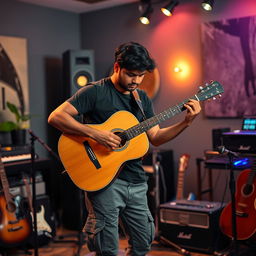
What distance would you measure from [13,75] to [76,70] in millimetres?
639

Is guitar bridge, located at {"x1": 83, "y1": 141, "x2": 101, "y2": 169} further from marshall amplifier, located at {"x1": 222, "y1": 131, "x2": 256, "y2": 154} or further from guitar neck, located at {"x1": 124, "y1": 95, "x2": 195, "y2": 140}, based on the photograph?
marshall amplifier, located at {"x1": 222, "y1": 131, "x2": 256, "y2": 154}

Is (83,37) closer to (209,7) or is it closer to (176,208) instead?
(209,7)

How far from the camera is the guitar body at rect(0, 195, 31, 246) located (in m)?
3.62

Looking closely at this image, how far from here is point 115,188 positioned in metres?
2.31

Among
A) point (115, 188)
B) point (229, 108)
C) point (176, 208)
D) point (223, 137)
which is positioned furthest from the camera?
point (229, 108)

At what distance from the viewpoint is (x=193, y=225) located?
3.66 m

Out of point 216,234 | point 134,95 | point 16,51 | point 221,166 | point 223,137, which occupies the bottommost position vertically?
point 216,234

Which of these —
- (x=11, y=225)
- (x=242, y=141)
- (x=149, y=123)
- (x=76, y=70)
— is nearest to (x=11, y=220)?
(x=11, y=225)

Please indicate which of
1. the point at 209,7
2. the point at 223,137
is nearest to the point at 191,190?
the point at 223,137

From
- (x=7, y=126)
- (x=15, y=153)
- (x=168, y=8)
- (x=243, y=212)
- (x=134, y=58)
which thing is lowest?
(x=243, y=212)

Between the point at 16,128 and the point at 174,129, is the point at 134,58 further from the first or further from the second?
the point at 16,128

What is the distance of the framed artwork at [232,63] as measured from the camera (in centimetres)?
403

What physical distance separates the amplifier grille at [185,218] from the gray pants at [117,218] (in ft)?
4.25

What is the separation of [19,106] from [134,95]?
2.46 meters
